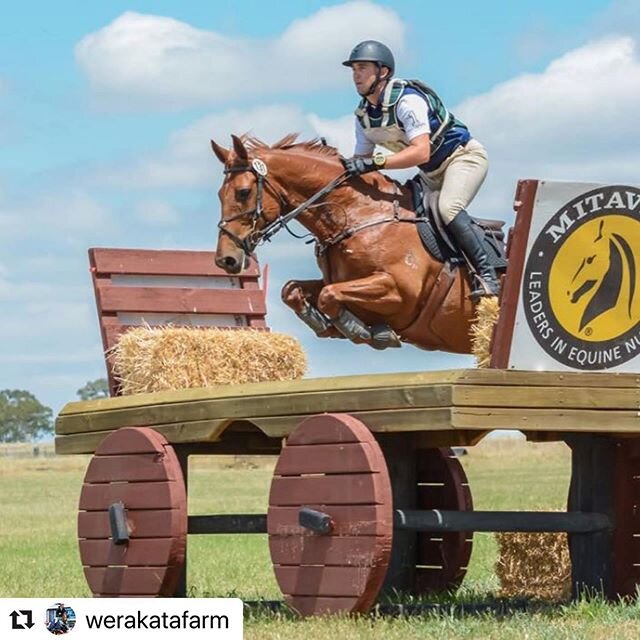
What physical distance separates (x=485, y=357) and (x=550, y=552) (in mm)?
3579

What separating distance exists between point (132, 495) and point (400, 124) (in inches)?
118

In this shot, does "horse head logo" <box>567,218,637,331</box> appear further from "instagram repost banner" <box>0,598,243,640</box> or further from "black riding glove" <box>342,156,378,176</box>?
"black riding glove" <box>342,156,378,176</box>

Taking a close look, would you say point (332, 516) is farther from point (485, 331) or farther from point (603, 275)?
point (603, 275)

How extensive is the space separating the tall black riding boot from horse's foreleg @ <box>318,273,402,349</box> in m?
0.51

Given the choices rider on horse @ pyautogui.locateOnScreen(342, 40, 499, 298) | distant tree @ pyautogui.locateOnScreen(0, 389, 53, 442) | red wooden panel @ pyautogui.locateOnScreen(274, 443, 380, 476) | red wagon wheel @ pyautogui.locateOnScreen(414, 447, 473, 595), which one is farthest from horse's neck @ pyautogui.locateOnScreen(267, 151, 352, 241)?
distant tree @ pyautogui.locateOnScreen(0, 389, 53, 442)

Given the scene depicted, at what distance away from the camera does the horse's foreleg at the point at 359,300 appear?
10250 mm

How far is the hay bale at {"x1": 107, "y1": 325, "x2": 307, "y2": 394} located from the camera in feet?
35.2

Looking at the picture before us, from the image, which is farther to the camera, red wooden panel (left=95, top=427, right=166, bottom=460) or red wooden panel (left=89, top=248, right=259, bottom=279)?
red wooden panel (left=89, top=248, right=259, bottom=279)

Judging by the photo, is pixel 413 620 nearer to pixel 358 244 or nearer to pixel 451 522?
pixel 451 522

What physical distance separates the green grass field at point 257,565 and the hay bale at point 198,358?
1457 millimetres

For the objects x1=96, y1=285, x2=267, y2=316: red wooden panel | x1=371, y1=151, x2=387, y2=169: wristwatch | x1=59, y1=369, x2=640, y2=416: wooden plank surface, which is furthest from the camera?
x1=96, y1=285, x2=267, y2=316: red wooden panel

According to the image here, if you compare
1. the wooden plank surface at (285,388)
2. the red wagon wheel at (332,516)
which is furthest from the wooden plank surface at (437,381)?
the red wagon wheel at (332,516)

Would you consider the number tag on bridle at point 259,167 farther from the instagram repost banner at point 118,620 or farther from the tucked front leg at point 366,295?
the instagram repost banner at point 118,620

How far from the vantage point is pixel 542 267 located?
7.68m
